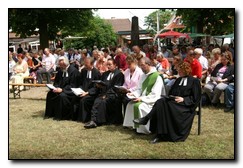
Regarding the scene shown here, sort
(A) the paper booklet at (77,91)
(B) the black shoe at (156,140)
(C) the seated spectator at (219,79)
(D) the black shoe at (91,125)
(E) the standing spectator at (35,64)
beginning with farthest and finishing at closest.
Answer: (E) the standing spectator at (35,64), (C) the seated spectator at (219,79), (A) the paper booklet at (77,91), (D) the black shoe at (91,125), (B) the black shoe at (156,140)

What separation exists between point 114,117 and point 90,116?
0.66 m

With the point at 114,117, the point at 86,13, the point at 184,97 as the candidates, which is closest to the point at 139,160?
the point at 184,97

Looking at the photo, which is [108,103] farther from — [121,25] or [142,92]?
[121,25]

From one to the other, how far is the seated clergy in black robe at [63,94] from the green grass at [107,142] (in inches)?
15.1

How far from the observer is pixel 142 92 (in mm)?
7641

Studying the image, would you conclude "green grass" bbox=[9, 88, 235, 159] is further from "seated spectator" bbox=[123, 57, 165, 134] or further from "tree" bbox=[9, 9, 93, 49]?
"tree" bbox=[9, 9, 93, 49]

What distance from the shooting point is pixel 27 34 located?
72.3ft

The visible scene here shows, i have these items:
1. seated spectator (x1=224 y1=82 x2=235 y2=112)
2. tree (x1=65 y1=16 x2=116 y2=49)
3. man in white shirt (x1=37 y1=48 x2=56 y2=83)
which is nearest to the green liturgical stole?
seated spectator (x1=224 y1=82 x2=235 y2=112)

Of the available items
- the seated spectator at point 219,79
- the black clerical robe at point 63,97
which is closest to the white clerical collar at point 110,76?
the black clerical robe at point 63,97

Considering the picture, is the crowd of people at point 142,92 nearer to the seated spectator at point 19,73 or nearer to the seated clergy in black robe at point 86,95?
the seated clergy in black robe at point 86,95

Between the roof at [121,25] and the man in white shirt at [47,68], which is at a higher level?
the roof at [121,25]

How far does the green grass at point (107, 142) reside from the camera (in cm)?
602

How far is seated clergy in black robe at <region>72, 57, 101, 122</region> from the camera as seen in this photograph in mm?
8616

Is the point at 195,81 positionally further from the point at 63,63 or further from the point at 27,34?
the point at 27,34
